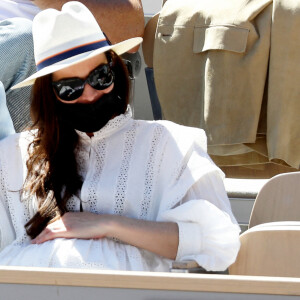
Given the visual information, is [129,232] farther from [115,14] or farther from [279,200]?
[115,14]

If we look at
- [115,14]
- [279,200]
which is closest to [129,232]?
[279,200]

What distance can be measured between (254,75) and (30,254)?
1.17 meters

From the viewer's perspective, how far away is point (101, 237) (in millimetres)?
1846

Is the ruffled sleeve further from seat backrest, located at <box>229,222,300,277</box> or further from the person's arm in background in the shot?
the person's arm in background

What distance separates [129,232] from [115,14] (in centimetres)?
109

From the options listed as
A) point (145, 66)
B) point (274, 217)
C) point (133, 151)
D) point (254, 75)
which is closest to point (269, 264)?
point (274, 217)

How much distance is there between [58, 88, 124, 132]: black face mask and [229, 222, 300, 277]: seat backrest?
0.45 meters

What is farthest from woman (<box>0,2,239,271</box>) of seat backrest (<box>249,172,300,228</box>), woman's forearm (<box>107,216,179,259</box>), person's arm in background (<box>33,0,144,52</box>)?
person's arm in background (<box>33,0,144,52</box>)

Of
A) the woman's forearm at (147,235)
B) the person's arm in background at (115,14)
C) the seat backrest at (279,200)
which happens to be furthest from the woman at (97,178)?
the person's arm in background at (115,14)

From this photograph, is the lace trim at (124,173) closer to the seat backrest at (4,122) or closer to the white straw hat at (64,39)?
the white straw hat at (64,39)

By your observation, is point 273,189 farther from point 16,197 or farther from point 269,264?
point 16,197

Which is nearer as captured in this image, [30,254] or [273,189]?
[30,254]

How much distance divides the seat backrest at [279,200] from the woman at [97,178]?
21cm

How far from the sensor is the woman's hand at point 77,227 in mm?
1825
